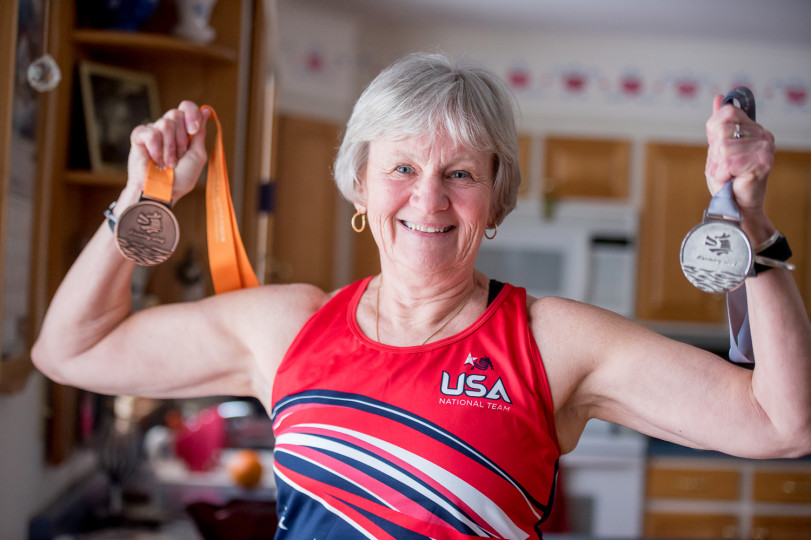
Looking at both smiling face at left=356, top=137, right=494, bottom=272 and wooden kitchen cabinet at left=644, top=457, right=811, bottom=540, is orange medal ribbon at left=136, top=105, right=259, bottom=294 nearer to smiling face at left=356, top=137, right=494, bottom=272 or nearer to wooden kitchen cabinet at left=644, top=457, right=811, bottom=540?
smiling face at left=356, top=137, right=494, bottom=272

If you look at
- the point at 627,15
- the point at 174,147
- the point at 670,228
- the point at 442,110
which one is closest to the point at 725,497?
the point at 670,228

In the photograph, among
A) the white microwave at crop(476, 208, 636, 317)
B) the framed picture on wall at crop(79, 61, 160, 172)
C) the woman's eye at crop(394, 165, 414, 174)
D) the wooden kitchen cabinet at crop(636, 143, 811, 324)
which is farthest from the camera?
the wooden kitchen cabinet at crop(636, 143, 811, 324)

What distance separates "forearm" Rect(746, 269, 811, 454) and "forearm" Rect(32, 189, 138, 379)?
806 millimetres

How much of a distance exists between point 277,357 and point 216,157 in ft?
1.09

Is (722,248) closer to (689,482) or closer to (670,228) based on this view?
(689,482)

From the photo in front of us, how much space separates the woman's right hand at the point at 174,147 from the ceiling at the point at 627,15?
2966mm

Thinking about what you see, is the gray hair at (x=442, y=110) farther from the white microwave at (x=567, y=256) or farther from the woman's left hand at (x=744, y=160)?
the white microwave at (x=567, y=256)

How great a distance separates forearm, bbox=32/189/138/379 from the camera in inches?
43.4

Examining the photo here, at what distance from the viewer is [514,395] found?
3.27 ft

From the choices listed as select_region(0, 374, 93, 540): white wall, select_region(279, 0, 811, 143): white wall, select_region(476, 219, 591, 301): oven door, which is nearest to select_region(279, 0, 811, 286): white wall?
select_region(279, 0, 811, 143): white wall

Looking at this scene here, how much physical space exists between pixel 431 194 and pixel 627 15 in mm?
3338

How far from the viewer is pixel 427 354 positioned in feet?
3.41

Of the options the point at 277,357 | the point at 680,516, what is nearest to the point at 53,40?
the point at 277,357

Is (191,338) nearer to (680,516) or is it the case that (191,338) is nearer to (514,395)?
(514,395)
